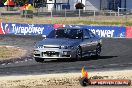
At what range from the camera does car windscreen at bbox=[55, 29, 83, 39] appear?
21656 mm

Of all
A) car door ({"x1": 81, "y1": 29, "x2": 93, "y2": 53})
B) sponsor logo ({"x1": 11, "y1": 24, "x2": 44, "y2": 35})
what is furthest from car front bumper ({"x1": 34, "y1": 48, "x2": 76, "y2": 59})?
sponsor logo ({"x1": 11, "y1": 24, "x2": 44, "y2": 35})

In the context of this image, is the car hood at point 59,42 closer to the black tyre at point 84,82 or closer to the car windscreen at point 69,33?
the car windscreen at point 69,33

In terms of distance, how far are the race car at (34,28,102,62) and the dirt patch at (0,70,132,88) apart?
12.1 feet

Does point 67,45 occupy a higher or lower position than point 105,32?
higher

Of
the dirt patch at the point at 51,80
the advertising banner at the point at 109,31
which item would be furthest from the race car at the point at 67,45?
the advertising banner at the point at 109,31

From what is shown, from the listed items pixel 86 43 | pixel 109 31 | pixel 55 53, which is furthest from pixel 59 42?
pixel 109 31

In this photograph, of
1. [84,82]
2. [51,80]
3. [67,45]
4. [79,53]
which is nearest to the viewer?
[84,82]

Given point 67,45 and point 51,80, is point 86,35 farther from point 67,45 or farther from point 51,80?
point 51,80

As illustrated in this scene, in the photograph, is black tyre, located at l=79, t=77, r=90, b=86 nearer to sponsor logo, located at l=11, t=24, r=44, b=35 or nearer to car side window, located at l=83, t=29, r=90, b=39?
car side window, located at l=83, t=29, r=90, b=39

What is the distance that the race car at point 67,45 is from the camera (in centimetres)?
2056

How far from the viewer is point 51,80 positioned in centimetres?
1504

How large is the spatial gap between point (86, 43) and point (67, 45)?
1513 mm

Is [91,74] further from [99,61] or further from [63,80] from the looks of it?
[99,61]

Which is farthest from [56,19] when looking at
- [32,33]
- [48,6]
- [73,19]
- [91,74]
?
[91,74]
